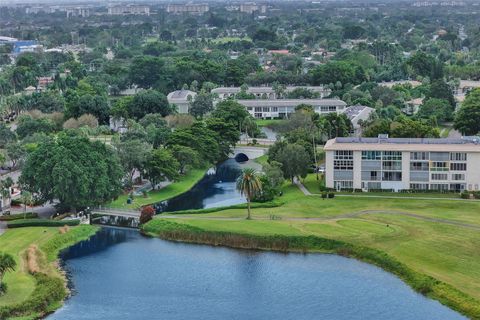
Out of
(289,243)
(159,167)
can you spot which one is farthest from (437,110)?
(289,243)

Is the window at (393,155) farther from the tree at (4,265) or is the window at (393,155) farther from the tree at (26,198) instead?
the tree at (4,265)

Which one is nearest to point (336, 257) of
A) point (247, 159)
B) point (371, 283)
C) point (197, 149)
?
point (371, 283)

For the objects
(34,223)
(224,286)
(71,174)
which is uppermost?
(71,174)

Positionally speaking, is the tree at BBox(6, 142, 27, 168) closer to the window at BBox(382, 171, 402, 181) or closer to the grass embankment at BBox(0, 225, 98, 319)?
the grass embankment at BBox(0, 225, 98, 319)

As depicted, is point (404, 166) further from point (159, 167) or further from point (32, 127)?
point (32, 127)

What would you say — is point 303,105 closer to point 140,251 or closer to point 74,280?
point 140,251

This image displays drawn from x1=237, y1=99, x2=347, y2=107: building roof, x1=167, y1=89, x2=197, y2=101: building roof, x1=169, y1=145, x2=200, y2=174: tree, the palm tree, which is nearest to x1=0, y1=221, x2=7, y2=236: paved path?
the palm tree
